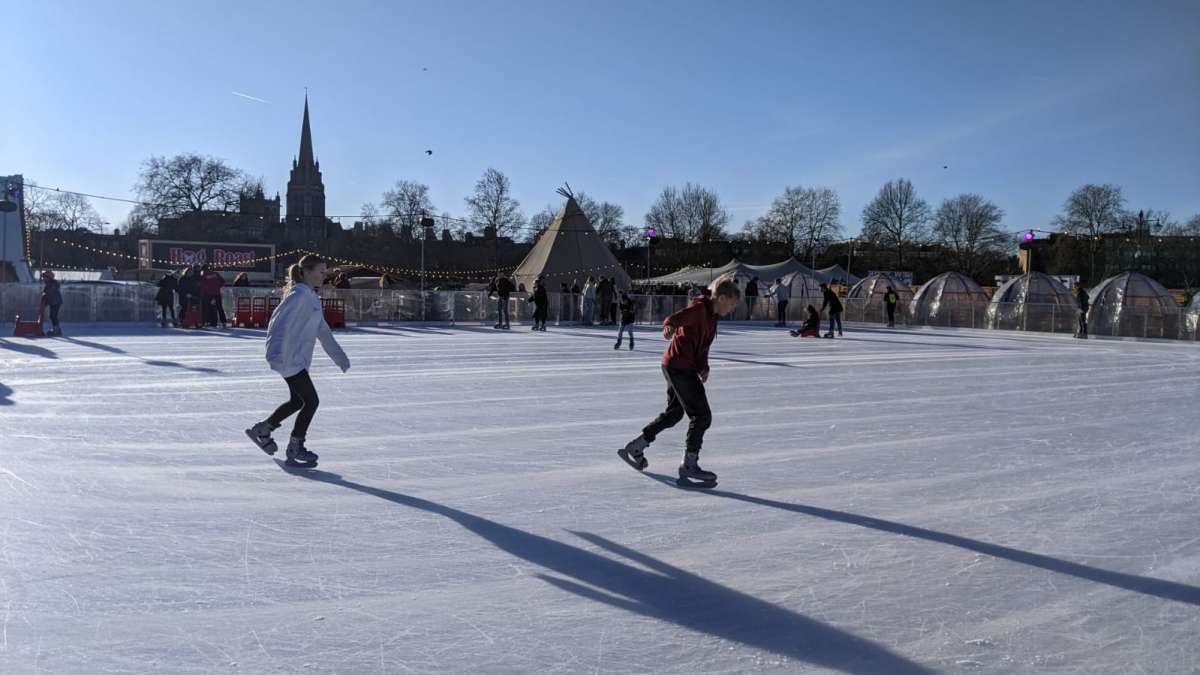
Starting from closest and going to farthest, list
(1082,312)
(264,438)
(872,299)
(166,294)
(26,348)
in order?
(264,438) → (26,348) → (166,294) → (1082,312) → (872,299)

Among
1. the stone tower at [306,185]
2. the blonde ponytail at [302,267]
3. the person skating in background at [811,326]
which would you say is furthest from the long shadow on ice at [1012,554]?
the stone tower at [306,185]

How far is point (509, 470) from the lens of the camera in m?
5.64

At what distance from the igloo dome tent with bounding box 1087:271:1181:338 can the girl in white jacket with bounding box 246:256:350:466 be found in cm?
2709

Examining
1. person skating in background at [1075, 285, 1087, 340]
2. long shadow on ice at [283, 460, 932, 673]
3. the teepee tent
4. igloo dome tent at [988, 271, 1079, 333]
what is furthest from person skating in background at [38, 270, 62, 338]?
igloo dome tent at [988, 271, 1079, 333]

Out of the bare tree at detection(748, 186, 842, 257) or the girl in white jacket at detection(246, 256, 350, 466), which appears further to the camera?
the bare tree at detection(748, 186, 842, 257)

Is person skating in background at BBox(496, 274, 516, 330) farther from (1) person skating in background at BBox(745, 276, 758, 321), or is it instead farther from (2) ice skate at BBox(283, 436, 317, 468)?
(2) ice skate at BBox(283, 436, 317, 468)

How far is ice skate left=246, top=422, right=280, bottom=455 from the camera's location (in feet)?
19.3

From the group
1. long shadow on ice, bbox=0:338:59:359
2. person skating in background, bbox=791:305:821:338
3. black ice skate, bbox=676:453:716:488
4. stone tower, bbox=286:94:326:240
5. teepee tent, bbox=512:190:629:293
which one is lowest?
black ice skate, bbox=676:453:716:488

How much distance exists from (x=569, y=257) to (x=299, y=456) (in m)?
30.4

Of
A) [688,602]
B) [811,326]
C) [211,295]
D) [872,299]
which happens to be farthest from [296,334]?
[872,299]

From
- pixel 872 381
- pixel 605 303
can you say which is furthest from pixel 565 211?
pixel 872 381

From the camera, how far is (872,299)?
119ft

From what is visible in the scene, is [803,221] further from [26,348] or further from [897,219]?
[26,348]

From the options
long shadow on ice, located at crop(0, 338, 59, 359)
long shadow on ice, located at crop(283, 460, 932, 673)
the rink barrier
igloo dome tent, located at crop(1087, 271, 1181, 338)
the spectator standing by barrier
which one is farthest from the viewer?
igloo dome tent, located at crop(1087, 271, 1181, 338)
